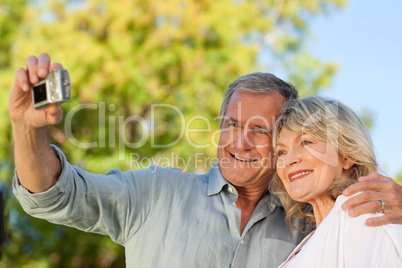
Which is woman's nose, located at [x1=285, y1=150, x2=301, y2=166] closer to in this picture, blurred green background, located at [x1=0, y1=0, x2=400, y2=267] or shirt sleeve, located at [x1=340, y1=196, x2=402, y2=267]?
shirt sleeve, located at [x1=340, y1=196, x2=402, y2=267]

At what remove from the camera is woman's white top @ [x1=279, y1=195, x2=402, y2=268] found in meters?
1.88

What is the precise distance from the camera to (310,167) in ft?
7.93

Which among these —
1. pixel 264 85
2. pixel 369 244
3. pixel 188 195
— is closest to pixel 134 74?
pixel 264 85

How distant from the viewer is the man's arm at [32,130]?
5.76 feet

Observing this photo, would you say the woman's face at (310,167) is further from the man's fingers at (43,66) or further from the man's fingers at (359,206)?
the man's fingers at (43,66)

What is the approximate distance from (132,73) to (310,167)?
629cm

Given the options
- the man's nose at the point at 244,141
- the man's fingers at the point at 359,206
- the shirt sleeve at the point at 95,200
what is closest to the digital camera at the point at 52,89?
the shirt sleeve at the point at 95,200

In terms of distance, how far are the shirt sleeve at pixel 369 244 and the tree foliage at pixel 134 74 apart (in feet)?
19.1

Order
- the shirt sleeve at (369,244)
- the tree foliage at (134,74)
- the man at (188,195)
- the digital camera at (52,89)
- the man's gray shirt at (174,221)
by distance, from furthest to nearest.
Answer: the tree foliage at (134,74), the man's gray shirt at (174,221), the man at (188,195), the shirt sleeve at (369,244), the digital camera at (52,89)

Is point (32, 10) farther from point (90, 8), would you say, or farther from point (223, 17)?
point (223, 17)

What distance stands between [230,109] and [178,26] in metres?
6.10

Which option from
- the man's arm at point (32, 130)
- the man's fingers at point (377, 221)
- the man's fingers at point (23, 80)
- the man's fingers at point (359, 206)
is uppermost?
the man's fingers at point (23, 80)

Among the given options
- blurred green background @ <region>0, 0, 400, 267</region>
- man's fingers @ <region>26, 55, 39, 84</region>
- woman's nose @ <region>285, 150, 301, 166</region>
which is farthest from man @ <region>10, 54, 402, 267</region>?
blurred green background @ <region>0, 0, 400, 267</region>

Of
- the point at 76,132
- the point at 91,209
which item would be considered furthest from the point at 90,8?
the point at 91,209
